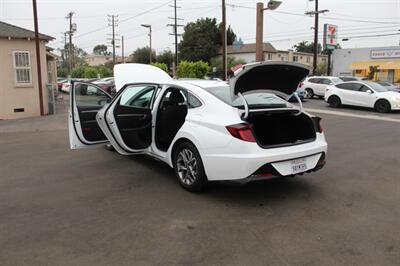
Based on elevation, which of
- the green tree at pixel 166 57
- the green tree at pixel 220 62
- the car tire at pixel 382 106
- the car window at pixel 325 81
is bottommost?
the car tire at pixel 382 106

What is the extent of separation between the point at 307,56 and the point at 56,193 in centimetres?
8169

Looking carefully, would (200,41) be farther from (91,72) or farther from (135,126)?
(135,126)

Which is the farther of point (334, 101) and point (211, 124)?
point (334, 101)

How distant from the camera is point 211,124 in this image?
476 centimetres

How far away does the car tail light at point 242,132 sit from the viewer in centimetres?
445

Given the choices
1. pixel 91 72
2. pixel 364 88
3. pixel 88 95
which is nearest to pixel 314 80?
pixel 364 88

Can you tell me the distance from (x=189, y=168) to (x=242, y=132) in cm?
106

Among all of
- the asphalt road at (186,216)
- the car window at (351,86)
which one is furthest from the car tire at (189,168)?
the car window at (351,86)

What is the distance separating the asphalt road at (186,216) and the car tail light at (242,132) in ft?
2.93

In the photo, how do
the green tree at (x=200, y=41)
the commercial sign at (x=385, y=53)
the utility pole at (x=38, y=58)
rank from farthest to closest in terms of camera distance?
1. the green tree at (x=200, y=41)
2. the commercial sign at (x=385, y=53)
3. the utility pole at (x=38, y=58)

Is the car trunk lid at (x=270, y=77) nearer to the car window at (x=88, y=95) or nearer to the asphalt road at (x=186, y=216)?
the asphalt road at (x=186, y=216)

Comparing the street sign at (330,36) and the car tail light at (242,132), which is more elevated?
the street sign at (330,36)

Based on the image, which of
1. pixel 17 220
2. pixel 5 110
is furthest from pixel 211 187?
pixel 5 110

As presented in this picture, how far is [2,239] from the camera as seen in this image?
3766 millimetres
